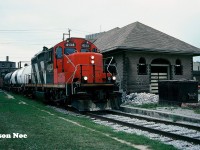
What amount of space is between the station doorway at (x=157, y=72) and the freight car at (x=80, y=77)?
267 inches

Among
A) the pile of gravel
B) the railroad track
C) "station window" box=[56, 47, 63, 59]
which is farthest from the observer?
the pile of gravel

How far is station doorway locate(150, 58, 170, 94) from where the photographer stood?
20.5 metres

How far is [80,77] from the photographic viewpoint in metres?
12.8

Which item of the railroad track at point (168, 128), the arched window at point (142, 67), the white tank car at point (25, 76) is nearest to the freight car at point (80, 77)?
the railroad track at point (168, 128)

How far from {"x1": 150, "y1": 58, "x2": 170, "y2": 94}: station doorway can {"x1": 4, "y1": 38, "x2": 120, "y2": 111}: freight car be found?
22.3 feet

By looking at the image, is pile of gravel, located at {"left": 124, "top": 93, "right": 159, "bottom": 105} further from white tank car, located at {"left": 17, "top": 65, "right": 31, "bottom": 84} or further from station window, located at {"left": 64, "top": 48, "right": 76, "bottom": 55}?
white tank car, located at {"left": 17, "top": 65, "right": 31, "bottom": 84}

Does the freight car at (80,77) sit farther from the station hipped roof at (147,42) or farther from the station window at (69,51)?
the station hipped roof at (147,42)

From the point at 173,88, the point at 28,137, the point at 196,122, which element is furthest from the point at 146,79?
the point at 28,137

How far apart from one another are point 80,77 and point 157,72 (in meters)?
9.59

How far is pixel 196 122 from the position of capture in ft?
30.9

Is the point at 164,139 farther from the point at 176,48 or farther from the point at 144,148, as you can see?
the point at 176,48

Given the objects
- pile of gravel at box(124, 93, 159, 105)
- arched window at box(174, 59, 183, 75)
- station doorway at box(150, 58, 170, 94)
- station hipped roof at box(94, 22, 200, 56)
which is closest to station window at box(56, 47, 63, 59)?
station hipped roof at box(94, 22, 200, 56)

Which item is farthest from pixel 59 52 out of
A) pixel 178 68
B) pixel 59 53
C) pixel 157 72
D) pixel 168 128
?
pixel 178 68

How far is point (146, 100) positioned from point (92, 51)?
507 centimetres
